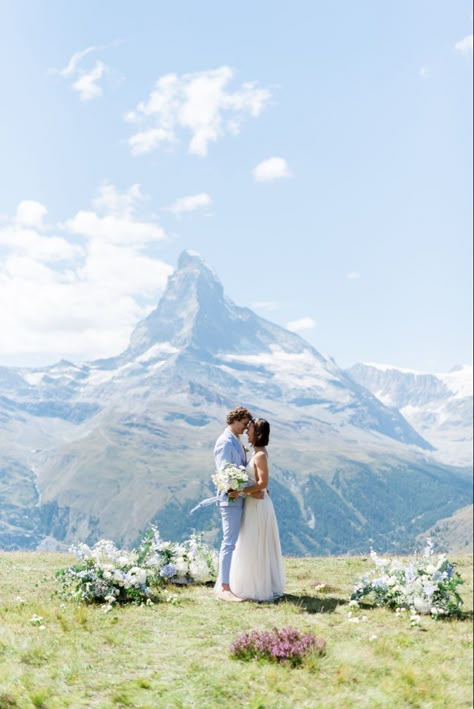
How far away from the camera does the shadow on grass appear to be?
54.0 ft

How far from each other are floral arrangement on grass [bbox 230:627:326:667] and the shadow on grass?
3.88 m

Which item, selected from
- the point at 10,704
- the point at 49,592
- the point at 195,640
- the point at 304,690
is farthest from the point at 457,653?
the point at 49,592

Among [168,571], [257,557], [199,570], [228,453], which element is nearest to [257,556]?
[257,557]

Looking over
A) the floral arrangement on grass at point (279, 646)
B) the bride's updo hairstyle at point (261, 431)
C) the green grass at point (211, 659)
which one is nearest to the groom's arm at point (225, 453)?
the bride's updo hairstyle at point (261, 431)

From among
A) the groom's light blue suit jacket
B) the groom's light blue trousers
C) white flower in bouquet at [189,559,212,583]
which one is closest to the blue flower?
white flower in bouquet at [189,559,212,583]

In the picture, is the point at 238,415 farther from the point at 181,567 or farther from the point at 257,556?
the point at 181,567

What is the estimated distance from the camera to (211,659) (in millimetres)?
11961

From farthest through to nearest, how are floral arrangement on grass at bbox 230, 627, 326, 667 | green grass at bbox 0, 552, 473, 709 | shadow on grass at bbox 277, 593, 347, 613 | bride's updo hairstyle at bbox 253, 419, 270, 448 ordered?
1. bride's updo hairstyle at bbox 253, 419, 270, 448
2. shadow on grass at bbox 277, 593, 347, 613
3. floral arrangement on grass at bbox 230, 627, 326, 667
4. green grass at bbox 0, 552, 473, 709

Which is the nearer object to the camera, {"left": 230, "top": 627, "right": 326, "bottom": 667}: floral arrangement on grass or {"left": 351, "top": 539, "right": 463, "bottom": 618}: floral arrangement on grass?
{"left": 230, "top": 627, "right": 326, "bottom": 667}: floral arrangement on grass

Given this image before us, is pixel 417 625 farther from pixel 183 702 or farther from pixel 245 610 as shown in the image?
pixel 183 702

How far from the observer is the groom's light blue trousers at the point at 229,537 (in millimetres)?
18141

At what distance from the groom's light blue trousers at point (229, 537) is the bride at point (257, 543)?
160mm

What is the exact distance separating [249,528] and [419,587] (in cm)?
500

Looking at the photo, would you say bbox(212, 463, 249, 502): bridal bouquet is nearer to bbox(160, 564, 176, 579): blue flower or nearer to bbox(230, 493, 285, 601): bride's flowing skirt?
bbox(230, 493, 285, 601): bride's flowing skirt
